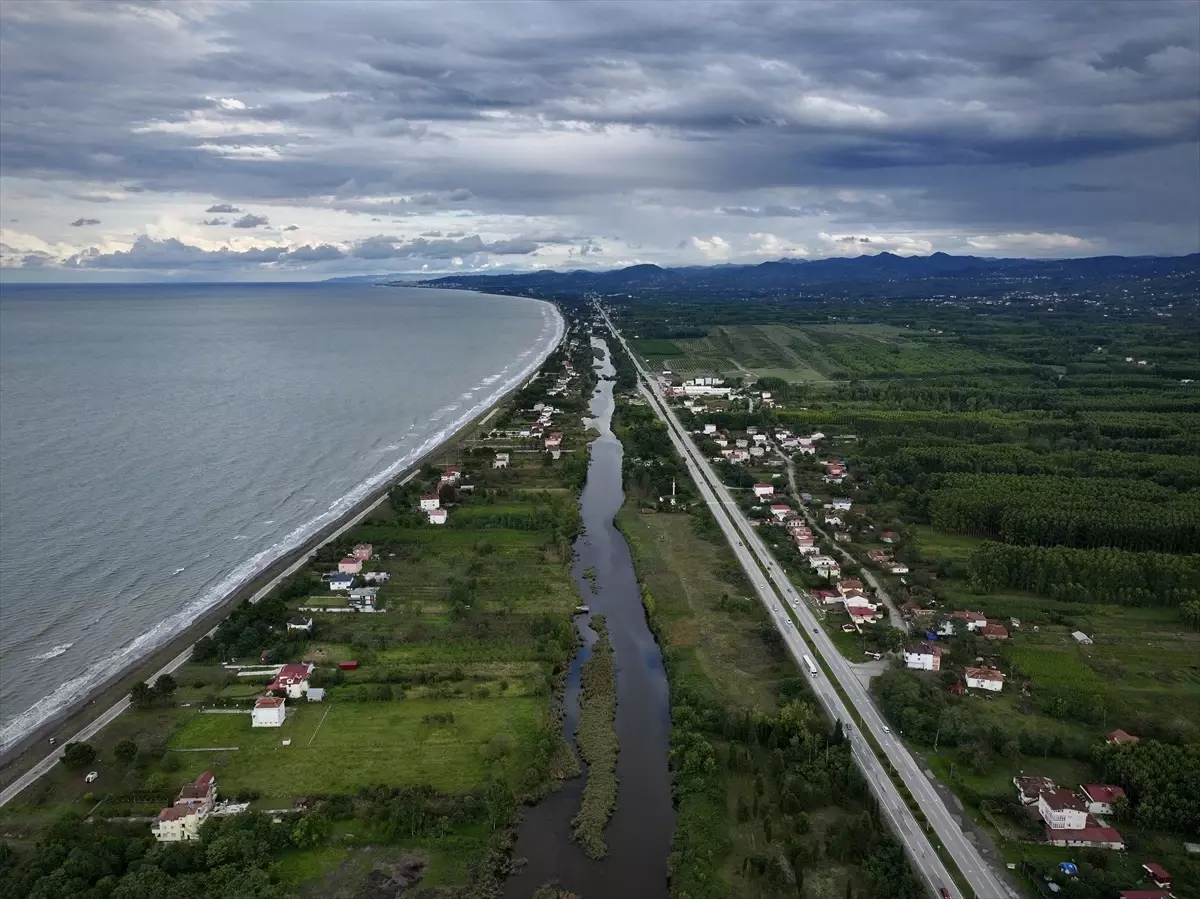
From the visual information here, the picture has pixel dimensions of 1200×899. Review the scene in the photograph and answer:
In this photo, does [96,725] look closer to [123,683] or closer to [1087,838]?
[123,683]

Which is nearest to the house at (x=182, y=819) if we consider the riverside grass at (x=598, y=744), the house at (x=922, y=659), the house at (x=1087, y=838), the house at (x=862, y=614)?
the riverside grass at (x=598, y=744)

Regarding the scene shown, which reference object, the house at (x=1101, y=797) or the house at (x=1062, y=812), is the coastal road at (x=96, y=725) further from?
the house at (x=1101, y=797)

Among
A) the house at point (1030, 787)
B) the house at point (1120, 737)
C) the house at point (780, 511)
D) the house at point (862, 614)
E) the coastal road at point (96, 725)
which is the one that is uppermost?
the house at point (780, 511)

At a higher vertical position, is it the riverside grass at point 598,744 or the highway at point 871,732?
the highway at point 871,732

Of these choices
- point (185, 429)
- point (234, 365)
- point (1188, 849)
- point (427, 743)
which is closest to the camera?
point (1188, 849)

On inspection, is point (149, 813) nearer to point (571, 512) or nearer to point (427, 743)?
point (427, 743)

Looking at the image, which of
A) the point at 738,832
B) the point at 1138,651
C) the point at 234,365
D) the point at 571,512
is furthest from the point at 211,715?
the point at 234,365
